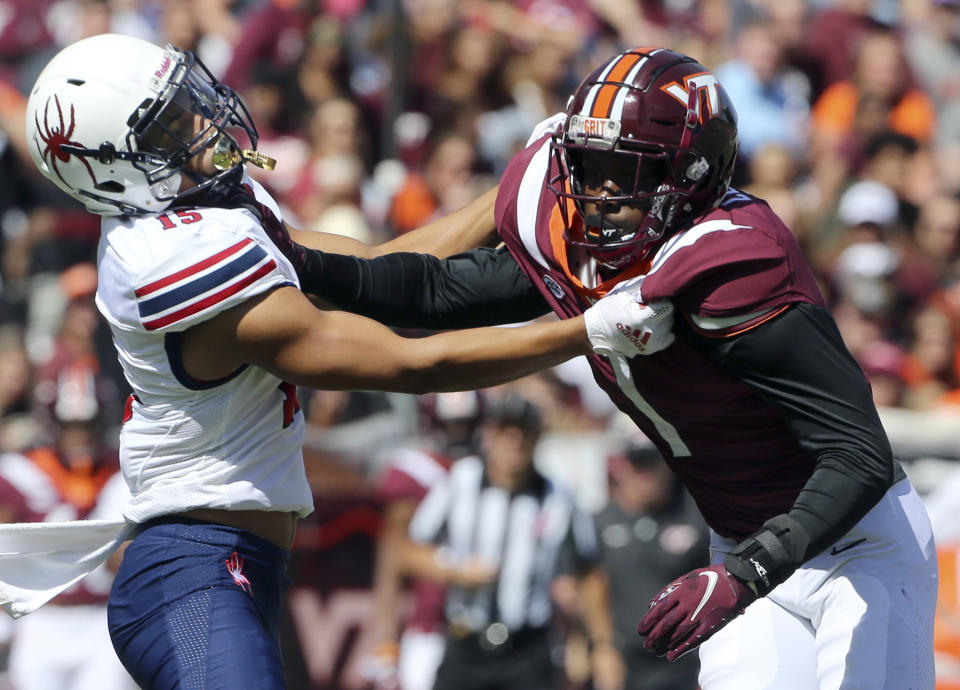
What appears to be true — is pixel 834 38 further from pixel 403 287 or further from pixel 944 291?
pixel 403 287

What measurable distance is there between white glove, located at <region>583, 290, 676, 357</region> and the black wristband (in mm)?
458

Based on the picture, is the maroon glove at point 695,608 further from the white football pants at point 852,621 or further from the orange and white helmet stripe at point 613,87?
the orange and white helmet stripe at point 613,87

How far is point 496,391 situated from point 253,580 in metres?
3.04

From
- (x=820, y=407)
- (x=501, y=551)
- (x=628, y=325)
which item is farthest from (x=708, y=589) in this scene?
(x=501, y=551)

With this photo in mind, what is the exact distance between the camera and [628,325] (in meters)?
2.92

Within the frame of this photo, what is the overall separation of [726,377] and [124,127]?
1457 mm

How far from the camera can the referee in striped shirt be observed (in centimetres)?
548

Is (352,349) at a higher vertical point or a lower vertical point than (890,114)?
higher

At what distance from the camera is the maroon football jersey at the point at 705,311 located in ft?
9.59

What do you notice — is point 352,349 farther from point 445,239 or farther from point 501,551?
point 501,551

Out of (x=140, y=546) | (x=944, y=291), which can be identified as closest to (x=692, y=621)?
(x=140, y=546)

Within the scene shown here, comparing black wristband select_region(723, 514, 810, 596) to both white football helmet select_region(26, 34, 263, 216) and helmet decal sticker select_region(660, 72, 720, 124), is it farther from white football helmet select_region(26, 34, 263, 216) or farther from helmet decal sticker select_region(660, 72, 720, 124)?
white football helmet select_region(26, 34, 263, 216)

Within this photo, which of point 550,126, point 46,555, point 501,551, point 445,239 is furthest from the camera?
point 501,551

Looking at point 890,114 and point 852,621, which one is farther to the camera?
point 890,114
